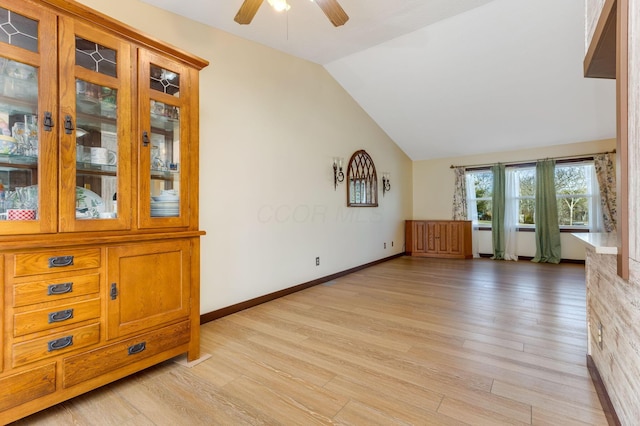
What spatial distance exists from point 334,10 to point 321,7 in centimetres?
10

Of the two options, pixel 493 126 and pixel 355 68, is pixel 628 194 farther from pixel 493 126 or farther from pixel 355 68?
pixel 493 126

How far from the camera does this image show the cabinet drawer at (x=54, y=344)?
1441 millimetres

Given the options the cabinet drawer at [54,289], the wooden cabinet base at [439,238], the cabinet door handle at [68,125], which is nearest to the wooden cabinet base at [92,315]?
the cabinet drawer at [54,289]

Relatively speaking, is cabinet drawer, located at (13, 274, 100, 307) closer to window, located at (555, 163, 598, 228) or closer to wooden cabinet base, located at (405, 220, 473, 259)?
wooden cabinet base, located at (405, 220, 473, 259)

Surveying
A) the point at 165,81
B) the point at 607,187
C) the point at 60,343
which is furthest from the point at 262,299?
the point at 607,187

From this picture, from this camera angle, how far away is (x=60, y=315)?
155 centimetres

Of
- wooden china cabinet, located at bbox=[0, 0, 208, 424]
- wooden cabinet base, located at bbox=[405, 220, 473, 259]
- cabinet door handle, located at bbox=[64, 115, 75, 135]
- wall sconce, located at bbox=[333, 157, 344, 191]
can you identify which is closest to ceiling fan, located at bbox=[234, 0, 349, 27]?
wooden china cabinet, located at bbox=[0, 0, 208, 424]

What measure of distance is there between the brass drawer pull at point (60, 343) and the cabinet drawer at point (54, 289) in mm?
214

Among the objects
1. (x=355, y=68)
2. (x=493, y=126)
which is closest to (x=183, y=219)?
(x=355, y=68)

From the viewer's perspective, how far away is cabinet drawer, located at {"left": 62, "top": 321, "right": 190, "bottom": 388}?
1601 millimetres

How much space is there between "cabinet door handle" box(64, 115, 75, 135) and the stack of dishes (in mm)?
553

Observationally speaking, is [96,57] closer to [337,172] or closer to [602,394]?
[337,172]

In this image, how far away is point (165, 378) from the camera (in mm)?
1917

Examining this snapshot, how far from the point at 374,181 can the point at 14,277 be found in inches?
196
